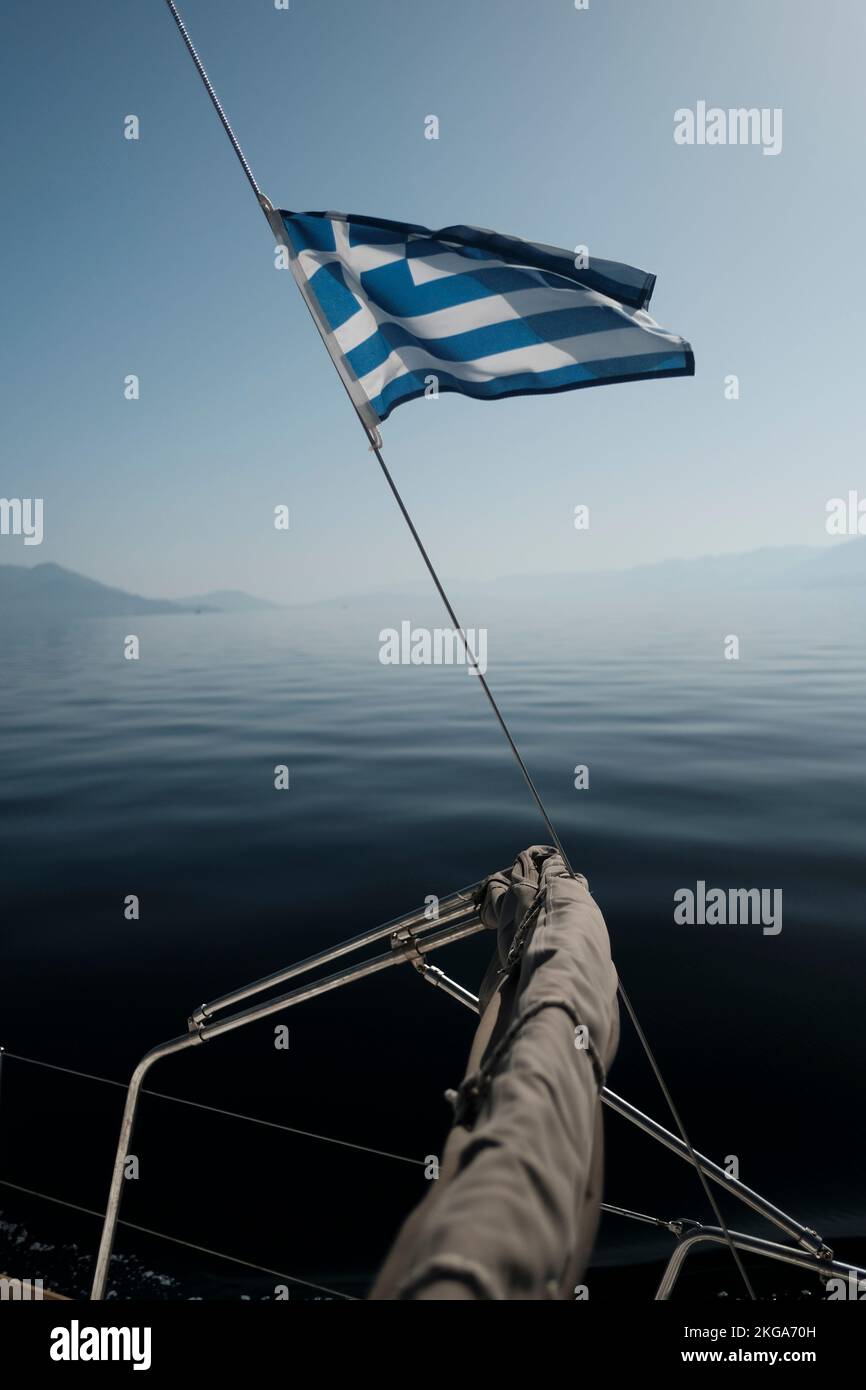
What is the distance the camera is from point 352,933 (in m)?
7.90

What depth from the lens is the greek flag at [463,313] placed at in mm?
3568

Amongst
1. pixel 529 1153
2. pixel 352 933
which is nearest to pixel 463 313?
pixel 529 1153

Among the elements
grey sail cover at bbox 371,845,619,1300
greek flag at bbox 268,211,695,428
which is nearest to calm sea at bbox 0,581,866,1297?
grey sail cover at bbox 371,845,619,1300

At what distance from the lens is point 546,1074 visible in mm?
1564

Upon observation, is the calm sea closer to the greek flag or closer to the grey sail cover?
the grey sail cover

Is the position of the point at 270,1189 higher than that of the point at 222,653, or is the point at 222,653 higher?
the point at 222,653

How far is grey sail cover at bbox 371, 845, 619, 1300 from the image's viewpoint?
1163mm

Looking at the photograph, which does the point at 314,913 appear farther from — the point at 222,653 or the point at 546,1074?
the point at 222,653

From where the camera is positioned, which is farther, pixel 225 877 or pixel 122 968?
pixel 225 877

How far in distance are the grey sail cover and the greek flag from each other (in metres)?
2.61

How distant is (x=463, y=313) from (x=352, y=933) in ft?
19.7

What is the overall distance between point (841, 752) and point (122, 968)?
12411mm
